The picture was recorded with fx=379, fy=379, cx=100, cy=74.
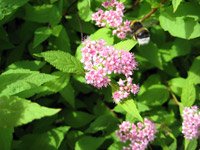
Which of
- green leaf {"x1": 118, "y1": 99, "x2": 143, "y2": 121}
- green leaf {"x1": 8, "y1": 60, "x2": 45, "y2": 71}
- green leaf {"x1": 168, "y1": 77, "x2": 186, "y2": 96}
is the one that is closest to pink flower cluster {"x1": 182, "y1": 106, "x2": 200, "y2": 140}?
green leaf {"x1": 168, "y1": 77, "x2": 186, "y2": 96}

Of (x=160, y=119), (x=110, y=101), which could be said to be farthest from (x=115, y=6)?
(x=160, y=119)

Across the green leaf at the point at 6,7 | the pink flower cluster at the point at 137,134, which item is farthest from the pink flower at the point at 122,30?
the green leaf at the point at 6,7

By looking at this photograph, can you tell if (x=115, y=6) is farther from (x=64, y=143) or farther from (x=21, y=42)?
(x=64, y=143)

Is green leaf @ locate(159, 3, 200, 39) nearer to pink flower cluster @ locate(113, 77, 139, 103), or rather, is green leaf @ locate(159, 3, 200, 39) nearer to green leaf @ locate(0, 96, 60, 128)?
pink flower cluster @ locate(113, 77, 139, 103)

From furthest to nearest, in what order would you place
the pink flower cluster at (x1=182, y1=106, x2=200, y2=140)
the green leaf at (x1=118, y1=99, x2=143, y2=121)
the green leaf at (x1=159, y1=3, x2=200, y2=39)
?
the pink flower cluster at (x1=182, y1=106, x2=200, y2=140) → the green leaf at (x1=159, y1=3, x2=200, y2=39) → the green leaf at (x1=118, y1=99, x2=143, y2=121)

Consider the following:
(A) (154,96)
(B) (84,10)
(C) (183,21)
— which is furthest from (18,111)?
(A) (154,96)

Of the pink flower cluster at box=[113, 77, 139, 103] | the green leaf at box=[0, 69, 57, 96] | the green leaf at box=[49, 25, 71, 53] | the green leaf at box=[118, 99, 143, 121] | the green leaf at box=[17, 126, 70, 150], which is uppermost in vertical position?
the green leaf at box=[0, 69, 57, 96]
